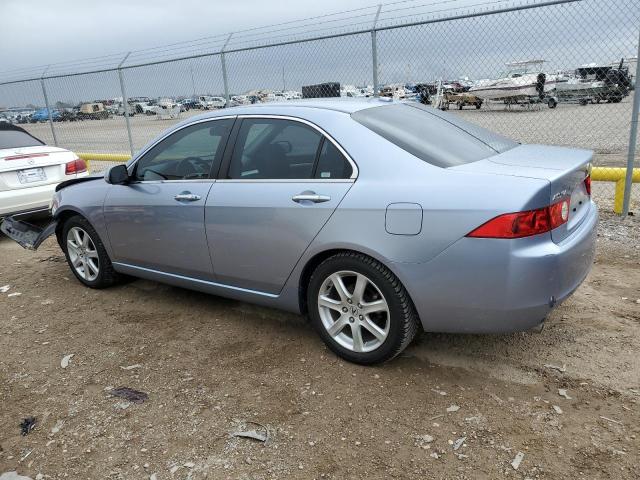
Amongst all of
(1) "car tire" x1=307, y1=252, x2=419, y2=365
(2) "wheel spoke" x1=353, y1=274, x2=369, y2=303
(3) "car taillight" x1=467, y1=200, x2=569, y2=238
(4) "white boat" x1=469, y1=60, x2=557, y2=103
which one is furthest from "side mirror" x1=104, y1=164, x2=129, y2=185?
(4) "white boat" x1=469, y1=60, x2=557, y2=103

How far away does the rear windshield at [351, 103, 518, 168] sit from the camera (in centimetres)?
318

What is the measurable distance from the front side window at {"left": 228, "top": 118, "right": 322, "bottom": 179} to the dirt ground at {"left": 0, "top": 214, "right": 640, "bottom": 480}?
46.3 inches

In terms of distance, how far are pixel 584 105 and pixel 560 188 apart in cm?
504

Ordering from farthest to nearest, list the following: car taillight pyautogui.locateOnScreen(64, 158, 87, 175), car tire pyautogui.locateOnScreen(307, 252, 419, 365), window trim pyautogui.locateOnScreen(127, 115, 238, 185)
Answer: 1. car taillight pyautogui.locateOnScreen(64, 158, 87, 175)
2. window trim pyautogui.locateOnScreen(127, 115, 238, 185)
3. car tire pyautogui.locateOnScreen(307, 252, 419, 365)

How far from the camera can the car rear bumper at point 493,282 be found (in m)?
2.69

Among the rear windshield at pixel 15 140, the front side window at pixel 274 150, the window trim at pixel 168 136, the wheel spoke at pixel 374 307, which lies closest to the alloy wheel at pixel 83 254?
the window trim at pixel 168 136

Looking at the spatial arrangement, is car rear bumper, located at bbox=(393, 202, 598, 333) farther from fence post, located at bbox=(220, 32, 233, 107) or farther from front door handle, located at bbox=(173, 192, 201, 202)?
fence post, located at bbox=(220, 32, 233, 107)

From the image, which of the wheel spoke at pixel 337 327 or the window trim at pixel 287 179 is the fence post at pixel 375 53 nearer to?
the window trim at pixel 287 179

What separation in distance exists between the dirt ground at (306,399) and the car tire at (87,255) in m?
0.58

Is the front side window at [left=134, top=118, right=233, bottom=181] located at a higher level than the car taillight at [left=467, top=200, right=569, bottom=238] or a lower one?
higher

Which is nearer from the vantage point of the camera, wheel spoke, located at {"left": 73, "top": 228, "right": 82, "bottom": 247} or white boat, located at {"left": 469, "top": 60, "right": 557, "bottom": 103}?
wheel spoke, located at {"left": 73, "top": 228, "right": 82, "bottom": 247}

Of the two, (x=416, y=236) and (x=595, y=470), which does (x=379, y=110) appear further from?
(x=595, y=470)

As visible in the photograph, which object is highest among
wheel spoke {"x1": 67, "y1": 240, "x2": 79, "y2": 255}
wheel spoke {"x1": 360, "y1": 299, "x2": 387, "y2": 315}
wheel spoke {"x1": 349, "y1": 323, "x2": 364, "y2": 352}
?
wheel spoke {"x1": 360, "y1": 299, "x2": 387, "y2": 315}

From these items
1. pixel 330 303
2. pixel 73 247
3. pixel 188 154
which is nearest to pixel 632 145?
pixel 330 303
